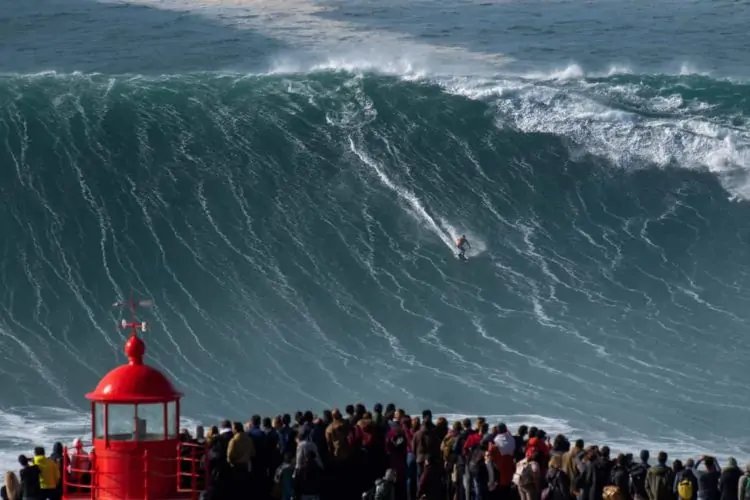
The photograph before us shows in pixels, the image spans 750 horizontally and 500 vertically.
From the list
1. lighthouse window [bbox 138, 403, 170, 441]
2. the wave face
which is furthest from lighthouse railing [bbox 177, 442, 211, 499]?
the wave face

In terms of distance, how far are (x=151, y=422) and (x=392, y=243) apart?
19.3m

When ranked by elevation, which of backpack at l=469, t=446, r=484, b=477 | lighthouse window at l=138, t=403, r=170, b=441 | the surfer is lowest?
lighthouse window at l=138, t=403, r=170, b=441

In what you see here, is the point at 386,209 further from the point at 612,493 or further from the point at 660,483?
the point at 612,493

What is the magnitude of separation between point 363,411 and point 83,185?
17.1 m

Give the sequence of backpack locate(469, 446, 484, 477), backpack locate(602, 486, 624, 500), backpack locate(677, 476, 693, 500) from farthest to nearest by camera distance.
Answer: backpack locate(469, 446, 484, 477)
backpack locate(677, 476, 693, 500)
backpack locate(602, 486, 624, 500)

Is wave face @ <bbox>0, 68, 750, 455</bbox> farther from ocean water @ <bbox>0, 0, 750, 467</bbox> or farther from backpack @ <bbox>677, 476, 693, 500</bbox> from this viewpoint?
backpack @ <bbox>677, 476, 693, 500</bbox>

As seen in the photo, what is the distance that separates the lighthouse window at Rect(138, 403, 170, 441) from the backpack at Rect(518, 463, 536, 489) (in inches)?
205

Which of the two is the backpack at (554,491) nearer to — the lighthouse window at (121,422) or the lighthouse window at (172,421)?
the lighthouse window at (172,421)

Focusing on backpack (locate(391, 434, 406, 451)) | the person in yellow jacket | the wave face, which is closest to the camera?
the person in yellow jacket

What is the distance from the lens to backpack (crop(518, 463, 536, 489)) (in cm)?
1770

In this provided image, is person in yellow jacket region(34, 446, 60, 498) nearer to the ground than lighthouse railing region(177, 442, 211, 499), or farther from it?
farther from it

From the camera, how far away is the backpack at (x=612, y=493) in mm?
17391

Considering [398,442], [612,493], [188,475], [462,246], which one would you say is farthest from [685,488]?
[462,246]

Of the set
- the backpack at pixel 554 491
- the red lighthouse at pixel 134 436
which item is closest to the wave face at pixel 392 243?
the backpack at pixel 554 491
